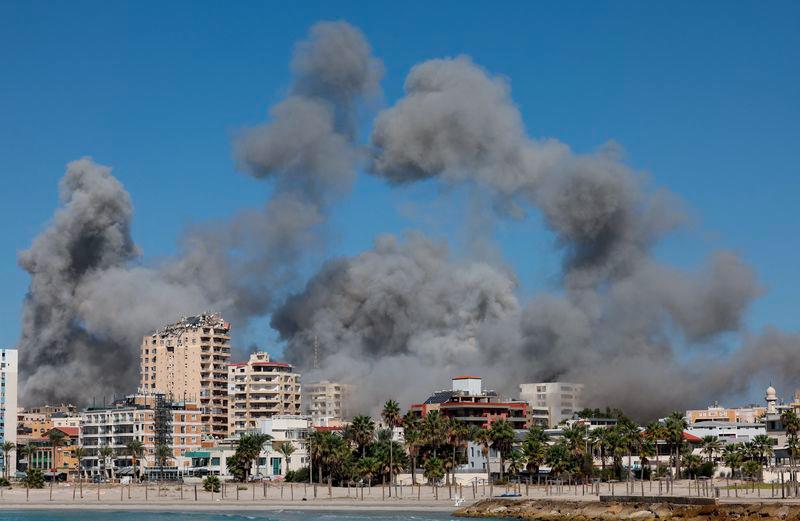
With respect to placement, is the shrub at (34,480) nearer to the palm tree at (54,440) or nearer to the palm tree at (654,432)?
the palm tree at (54,440)

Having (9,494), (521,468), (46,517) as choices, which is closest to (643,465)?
(521,468)

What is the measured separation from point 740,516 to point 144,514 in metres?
57.0

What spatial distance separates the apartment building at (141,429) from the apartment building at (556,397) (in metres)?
46.4

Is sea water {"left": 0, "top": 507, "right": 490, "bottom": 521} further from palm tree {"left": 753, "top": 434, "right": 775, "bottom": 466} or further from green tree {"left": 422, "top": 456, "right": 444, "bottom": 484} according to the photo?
palm tree {"left": 753, "top": 434, "right": 775, "bottom": 466}

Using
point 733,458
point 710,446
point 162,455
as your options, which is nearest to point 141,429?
point 162,455

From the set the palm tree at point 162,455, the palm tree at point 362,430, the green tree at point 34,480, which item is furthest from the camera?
the palm tree at point 162,455

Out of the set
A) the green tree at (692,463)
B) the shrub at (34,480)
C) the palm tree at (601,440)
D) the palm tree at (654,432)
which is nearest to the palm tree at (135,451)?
the shrub at (34,480)

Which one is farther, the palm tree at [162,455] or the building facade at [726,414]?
the building facade at [726,414]

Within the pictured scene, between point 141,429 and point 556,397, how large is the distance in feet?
188

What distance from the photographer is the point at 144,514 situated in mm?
119625

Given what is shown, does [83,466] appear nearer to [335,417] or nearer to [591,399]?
[335,417]

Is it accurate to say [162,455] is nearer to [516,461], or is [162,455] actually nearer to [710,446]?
[516,461]

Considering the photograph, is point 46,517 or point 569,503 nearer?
point 569,503

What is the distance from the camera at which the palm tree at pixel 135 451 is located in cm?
15450
